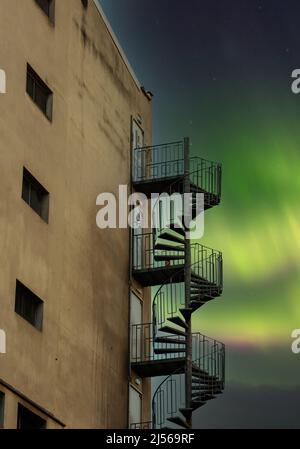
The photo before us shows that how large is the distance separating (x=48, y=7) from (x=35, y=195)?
6.13 m

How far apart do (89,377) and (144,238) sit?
771 cm

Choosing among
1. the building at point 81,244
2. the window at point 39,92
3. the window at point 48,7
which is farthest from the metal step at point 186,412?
the window at point 48,7

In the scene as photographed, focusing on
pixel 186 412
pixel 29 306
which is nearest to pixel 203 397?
pixel 186 412

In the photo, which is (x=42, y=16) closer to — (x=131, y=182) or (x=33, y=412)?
(x=131, y=182)

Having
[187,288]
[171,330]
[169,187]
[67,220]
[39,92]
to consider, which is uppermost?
[39,92]

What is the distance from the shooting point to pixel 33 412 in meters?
32.9

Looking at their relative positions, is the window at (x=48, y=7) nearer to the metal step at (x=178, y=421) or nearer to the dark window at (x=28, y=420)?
the dark window at (x=28, y=420)

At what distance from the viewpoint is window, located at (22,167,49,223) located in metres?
35.0

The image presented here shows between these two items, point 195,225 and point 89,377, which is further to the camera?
point 195,225

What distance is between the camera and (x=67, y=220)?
3722cm

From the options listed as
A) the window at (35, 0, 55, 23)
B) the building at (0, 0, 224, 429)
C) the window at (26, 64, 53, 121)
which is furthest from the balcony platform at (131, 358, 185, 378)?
the window at (35, 0, 55, 23)

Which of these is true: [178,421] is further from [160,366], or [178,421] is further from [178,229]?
[178,229]

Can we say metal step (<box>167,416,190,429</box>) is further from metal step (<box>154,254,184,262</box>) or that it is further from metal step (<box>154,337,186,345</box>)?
metal step (<box>154,254,184,262</box>)
